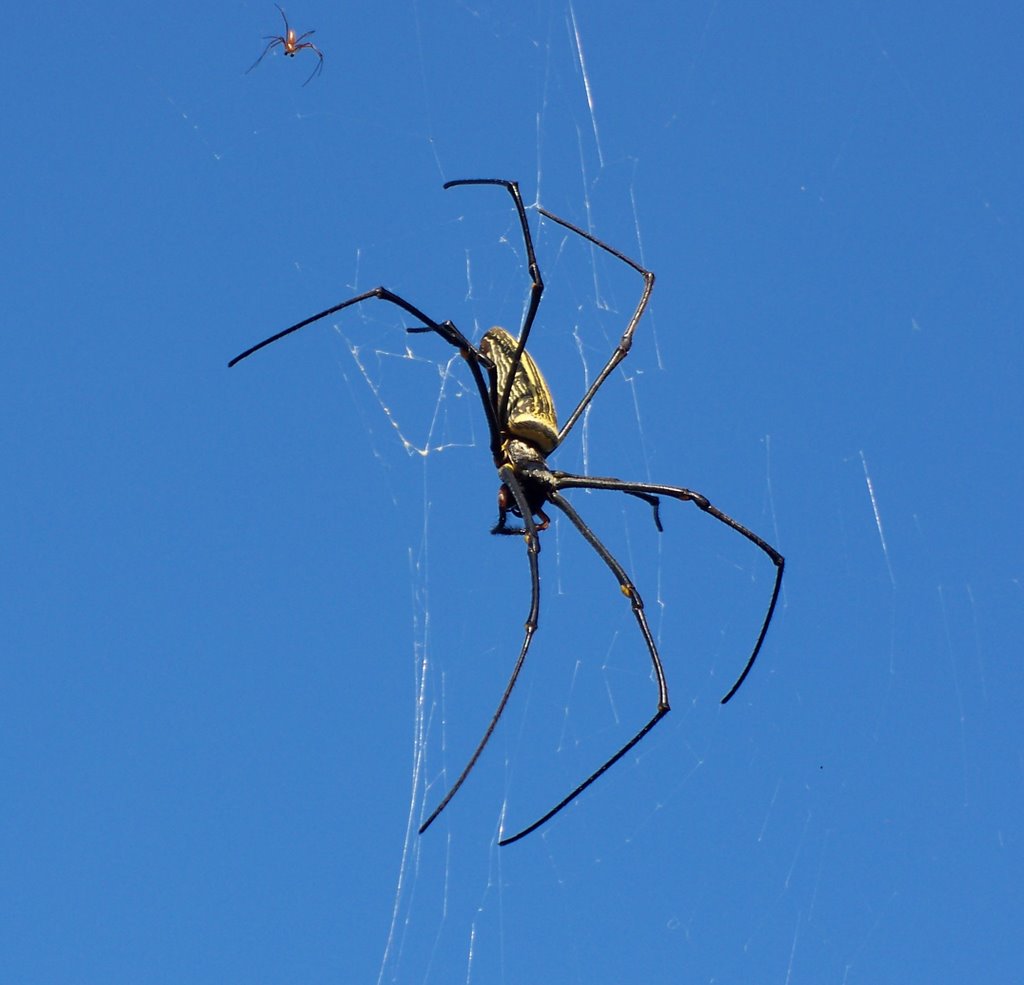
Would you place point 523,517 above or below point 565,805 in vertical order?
above

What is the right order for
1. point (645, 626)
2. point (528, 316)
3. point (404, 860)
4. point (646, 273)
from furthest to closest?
point (646, 273)
point (645, 626)
point (528, 316)
point (404, 860)

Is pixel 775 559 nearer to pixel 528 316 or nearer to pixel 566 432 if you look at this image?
pixel 566 432

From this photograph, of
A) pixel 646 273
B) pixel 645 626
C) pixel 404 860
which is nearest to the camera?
pixel 404 860

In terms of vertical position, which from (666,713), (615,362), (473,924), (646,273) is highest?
(646,273)

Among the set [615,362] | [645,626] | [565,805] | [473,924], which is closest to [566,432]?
[615,362]
